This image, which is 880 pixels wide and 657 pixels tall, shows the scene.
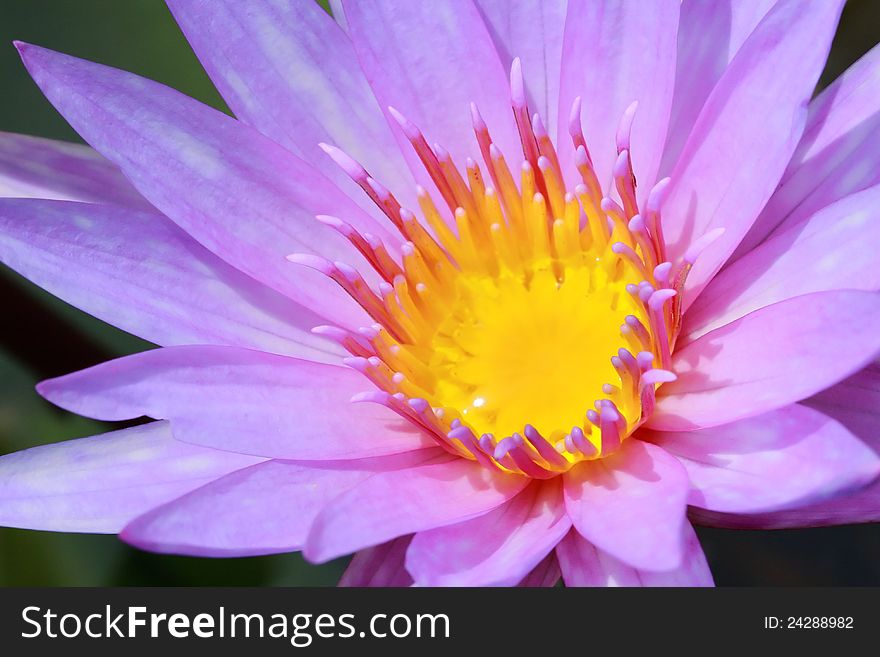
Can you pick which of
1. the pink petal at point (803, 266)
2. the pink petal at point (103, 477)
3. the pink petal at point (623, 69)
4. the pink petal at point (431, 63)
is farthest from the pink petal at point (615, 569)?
the pink petal at point (431, 63)

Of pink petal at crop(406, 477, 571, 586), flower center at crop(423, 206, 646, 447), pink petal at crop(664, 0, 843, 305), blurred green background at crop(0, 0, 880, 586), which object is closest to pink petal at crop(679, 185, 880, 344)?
pink petal at crop(664, 0, 843, 305)

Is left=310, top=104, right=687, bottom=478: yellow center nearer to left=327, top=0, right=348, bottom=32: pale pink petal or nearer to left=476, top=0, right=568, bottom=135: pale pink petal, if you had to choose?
left=476, top=0, right=568, bottom=135: pale pink petal

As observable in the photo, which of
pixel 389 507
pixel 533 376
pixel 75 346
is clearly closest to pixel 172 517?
pixel 389 507

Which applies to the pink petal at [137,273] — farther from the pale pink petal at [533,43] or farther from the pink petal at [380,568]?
the pale pink petal at [533,43]

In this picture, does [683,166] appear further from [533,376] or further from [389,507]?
[389,507]

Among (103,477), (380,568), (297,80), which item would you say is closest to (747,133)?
(297,80)

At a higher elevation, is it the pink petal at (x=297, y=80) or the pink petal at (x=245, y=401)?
the pink petal at (x=297, y=80)
